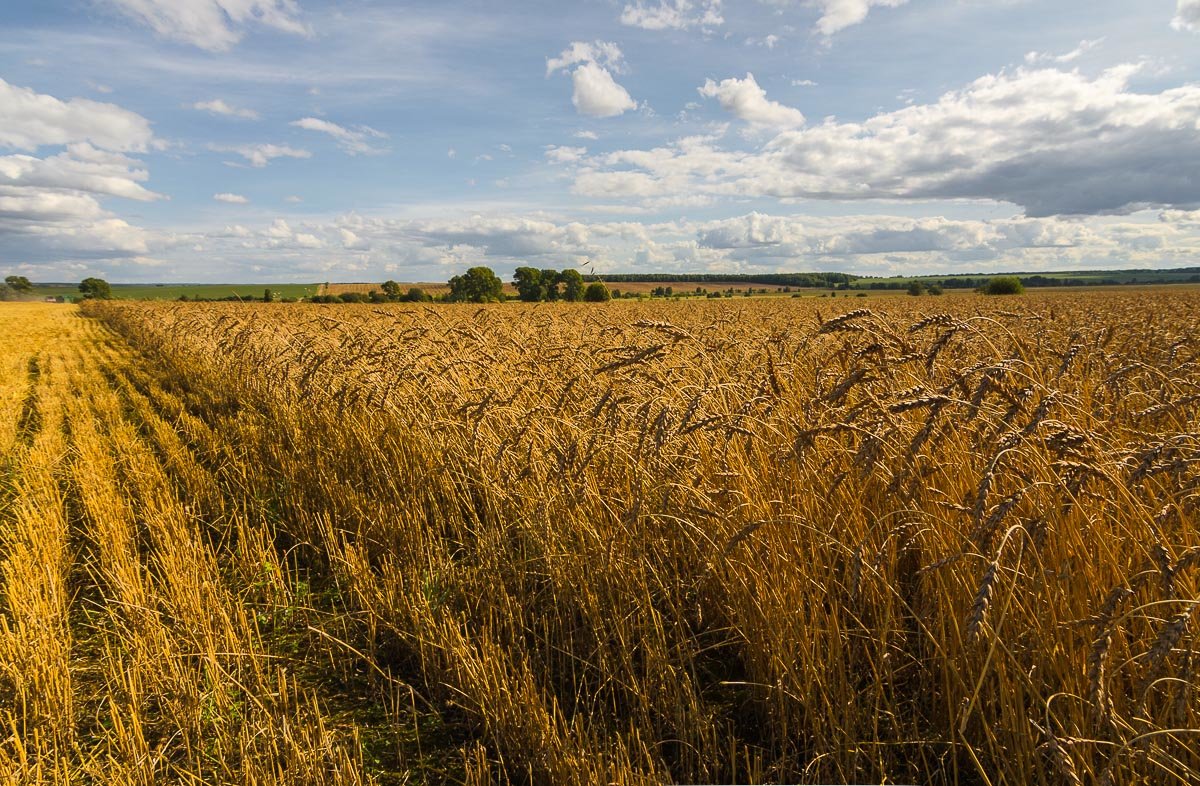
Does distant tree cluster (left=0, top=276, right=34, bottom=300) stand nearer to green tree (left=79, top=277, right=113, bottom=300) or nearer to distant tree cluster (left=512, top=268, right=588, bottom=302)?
green tree (left=79, top=277, right=113, bottom=300)

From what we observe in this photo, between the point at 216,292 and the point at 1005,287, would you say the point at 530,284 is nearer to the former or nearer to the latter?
the point at 1005,287

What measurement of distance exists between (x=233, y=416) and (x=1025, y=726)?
360 inches

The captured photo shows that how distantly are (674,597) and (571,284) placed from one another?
7315 centimetres

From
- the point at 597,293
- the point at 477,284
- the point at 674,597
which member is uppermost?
the point at 477,284

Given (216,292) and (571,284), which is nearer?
(571,284)

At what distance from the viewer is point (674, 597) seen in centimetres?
316

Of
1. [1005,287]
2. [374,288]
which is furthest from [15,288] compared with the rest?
[1005,287]

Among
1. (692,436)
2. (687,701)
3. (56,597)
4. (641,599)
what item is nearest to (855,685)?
(687,701)

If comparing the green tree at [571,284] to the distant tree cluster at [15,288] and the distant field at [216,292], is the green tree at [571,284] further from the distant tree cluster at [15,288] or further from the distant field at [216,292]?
the distant tree cluster at [15,288]

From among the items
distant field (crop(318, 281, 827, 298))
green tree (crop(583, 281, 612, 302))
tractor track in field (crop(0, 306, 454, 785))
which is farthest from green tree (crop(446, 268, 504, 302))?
tractor track in field (crop(0, 306, 454, 785))

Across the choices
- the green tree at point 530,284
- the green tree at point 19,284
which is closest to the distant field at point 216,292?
the green tree at point 19,284

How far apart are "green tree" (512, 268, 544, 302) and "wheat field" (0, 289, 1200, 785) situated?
71.1m

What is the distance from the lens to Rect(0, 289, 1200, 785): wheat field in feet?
6.43

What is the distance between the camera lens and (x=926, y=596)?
2525mm
